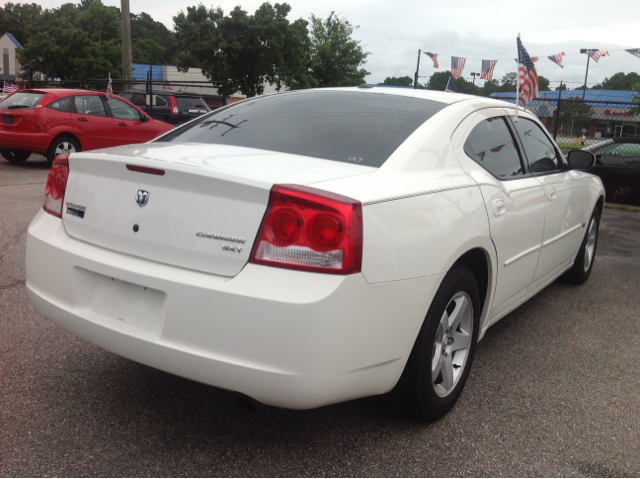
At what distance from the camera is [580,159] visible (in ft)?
15.3

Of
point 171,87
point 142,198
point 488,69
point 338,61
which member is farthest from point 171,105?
point 338,61

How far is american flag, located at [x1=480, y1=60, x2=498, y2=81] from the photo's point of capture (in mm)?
22297

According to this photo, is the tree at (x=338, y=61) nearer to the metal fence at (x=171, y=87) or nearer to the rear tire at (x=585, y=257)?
the metal fence at (x=171, y=87)

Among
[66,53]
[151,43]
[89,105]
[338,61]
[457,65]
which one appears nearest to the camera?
[89,105]

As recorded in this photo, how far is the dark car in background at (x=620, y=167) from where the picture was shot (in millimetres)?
11125

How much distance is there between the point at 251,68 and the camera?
132ft

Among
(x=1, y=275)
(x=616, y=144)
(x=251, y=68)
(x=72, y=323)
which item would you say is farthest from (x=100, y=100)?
(x=251, y=68)

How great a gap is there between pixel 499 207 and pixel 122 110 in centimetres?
1091

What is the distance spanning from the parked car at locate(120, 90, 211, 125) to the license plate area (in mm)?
16871

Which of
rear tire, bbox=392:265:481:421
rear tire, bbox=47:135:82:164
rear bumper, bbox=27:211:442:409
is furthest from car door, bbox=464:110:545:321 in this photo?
rear tire, bbox=47:135:82:164

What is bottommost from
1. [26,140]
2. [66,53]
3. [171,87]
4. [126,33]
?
[26,140]

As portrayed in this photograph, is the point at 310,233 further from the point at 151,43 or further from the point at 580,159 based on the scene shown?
the point at 151,43

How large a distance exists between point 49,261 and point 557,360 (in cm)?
294

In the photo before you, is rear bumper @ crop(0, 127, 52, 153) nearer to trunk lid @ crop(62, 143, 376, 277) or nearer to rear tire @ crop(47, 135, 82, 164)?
rear tire @ crop(47, 135, 82, 164)
